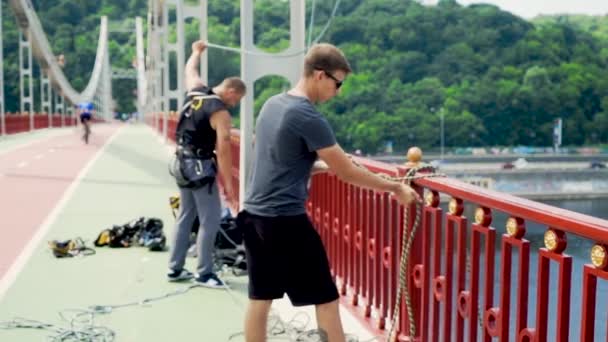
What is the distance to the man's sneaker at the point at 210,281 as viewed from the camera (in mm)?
6215

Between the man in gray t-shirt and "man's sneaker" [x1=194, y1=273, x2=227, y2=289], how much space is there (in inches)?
96.3

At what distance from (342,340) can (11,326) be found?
2450 mm

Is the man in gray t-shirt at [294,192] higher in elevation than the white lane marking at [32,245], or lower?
higher

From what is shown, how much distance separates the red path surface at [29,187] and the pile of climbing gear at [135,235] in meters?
0.80

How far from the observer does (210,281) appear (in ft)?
20.5

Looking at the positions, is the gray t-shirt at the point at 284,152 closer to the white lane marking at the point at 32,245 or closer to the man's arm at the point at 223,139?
the man's arm at the point at 223,139

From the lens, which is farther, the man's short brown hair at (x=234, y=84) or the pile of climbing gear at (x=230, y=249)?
the pile of climbing gear at (x=230, y=249)

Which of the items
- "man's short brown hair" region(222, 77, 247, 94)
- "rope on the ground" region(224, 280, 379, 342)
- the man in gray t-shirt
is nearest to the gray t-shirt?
the man in gray t-shirt

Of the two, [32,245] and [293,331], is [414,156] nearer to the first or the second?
[293,331]

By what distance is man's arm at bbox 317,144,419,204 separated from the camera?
3451mm

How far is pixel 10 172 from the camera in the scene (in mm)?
16344

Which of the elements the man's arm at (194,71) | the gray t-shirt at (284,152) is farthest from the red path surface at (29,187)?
the gray t-shirt at (284,152)

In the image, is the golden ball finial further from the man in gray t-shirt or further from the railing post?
the man in gray t-shirt

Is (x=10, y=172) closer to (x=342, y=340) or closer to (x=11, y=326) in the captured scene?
(x=11, y=326)
